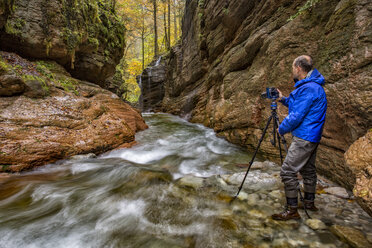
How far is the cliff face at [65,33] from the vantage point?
21.9ft

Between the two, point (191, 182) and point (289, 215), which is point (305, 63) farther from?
point (191, 182)

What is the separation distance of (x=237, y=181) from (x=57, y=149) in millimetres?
5247

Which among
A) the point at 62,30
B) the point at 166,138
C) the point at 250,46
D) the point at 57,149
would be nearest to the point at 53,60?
the point at 62,30

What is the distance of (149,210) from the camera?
3172mm

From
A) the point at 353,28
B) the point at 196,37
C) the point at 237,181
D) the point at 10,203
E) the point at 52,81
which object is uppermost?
the point at 196,37

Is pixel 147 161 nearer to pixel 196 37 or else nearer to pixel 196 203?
pixel 196 203

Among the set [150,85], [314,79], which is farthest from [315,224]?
[150,85]

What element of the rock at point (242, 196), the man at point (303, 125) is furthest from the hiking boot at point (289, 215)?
the rock at point (242, 196)

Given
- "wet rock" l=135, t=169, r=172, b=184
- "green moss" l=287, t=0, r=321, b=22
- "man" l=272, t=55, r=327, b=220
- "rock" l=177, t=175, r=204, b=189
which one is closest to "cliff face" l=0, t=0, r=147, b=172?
"wet rock" l=135, t=169, r=172, b=184

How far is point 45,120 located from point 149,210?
4.80 m

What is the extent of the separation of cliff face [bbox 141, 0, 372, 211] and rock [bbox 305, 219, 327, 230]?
1000 mm

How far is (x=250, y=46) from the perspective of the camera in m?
6.85

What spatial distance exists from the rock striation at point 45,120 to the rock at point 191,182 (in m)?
3.61

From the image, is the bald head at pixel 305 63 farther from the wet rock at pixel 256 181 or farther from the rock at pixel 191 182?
the rock at pixel 191 182
